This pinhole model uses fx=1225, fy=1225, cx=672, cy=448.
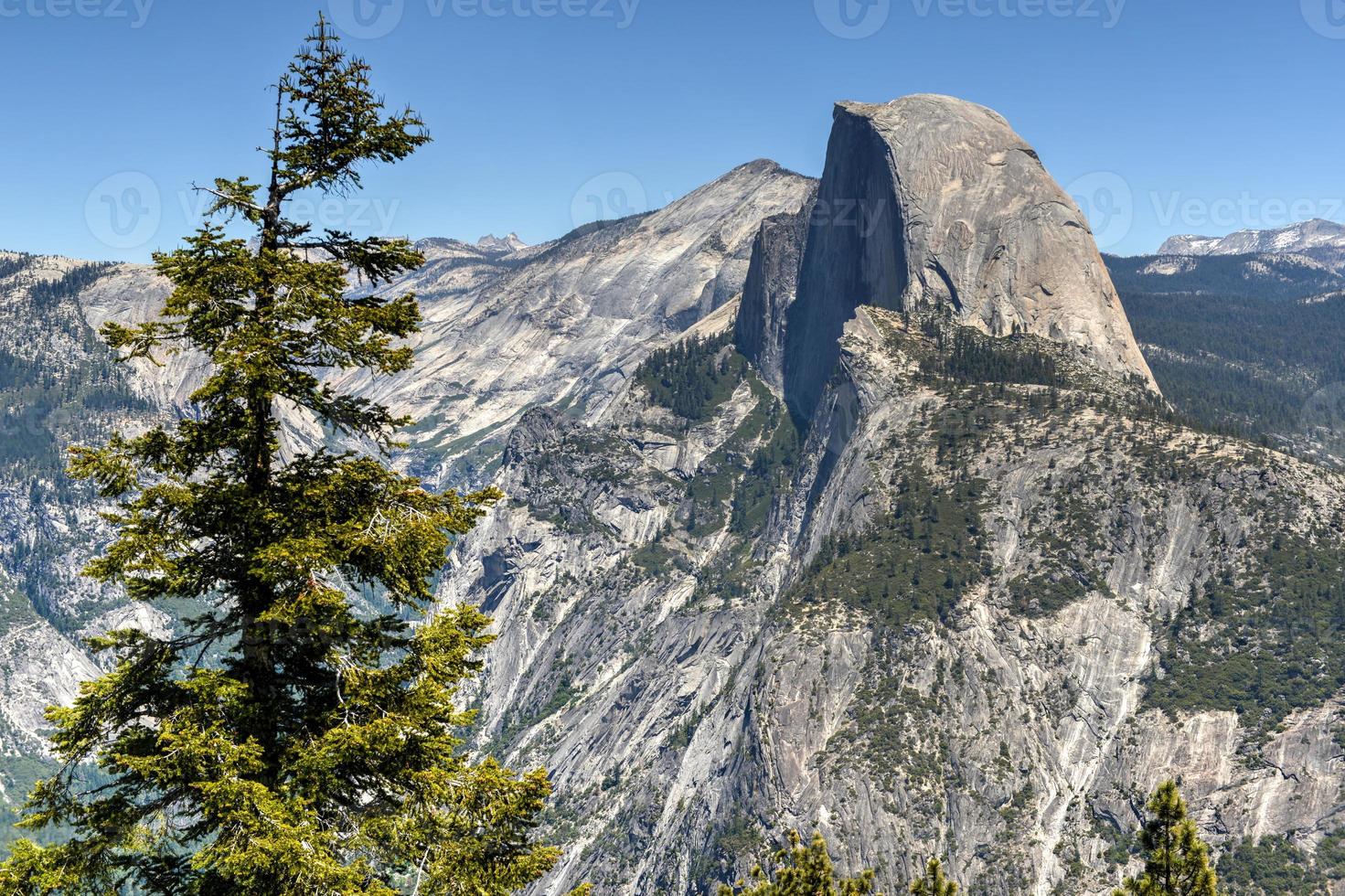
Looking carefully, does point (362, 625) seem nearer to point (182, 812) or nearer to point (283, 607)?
point (283, 607)

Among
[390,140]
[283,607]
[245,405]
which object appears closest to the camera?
[283,607]

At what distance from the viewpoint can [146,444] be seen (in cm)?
2452

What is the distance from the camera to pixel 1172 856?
3809 centimetres

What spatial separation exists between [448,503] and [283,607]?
406 centimetres

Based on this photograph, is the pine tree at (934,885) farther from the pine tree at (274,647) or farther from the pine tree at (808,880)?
the pine tree at (274,647)

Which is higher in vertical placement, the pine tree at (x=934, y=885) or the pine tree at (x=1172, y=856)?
the pine tree at (x=1172, y=856)

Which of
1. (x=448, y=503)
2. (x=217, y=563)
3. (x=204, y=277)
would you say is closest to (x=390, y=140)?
(x=204, y=277)

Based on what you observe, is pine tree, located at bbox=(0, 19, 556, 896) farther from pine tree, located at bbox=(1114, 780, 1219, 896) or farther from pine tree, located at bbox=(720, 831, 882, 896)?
pine tree, located at bbox=(1114, 780, 1219, 896)

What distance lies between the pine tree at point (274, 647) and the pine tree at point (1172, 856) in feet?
71.1

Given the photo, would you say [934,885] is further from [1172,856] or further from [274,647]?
[274,647]

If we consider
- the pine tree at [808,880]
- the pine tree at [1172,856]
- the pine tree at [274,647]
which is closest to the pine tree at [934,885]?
the pine tree at [808,880]

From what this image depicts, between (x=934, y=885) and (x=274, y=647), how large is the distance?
74.8ft

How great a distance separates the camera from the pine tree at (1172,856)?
37.5 metres

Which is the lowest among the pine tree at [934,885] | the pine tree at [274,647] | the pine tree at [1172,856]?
the pine tree at [934,885]
